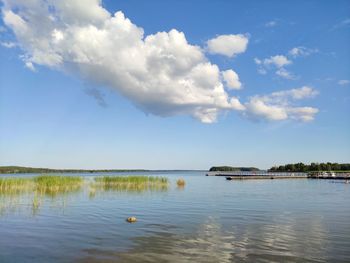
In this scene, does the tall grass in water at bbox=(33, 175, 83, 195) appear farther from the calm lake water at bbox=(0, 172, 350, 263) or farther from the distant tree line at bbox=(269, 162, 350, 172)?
the distant tree line at bbox=(269, 162, 350, 172)

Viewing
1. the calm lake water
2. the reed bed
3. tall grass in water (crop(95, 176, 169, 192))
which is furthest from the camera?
tall grass in water (crop(95, 176, 169, 192))

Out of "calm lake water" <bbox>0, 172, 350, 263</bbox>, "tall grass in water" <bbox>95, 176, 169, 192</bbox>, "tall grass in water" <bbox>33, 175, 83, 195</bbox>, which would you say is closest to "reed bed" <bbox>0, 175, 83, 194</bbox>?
"tall grass in water" <bbox>33, 175, 83, 195</bbox>

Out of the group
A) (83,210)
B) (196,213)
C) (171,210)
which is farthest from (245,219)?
(83,210)

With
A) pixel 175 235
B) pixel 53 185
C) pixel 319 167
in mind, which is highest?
pixel 319 167

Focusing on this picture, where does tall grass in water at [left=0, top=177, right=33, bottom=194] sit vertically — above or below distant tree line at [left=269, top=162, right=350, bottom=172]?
below

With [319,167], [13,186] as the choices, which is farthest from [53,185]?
[319,167]

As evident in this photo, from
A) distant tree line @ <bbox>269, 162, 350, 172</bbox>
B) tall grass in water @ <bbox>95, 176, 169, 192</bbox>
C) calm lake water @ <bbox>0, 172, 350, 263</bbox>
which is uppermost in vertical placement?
distant tree line @ <bbox>269, 162, 350, 172</bbox>

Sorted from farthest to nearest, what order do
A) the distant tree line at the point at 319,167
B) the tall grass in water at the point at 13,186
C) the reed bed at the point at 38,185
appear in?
the distant tree line at the point at 319,167 → the reed bed at the point at 38,185 → the tall grass in water at the point at 13,186

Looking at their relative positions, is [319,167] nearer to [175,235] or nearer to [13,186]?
[13,186]

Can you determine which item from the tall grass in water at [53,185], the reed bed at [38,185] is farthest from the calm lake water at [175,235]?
the tall grass in water at [53,185]

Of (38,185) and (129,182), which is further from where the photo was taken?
(129,182)

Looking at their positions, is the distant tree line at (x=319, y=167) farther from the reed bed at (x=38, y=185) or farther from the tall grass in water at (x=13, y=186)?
the tall grass in water at (x=13, y=186)

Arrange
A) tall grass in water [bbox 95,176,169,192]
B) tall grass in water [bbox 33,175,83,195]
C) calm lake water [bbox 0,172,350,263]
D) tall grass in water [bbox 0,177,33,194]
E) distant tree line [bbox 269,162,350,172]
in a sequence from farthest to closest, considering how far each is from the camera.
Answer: distant tree line [bbox 269,162,350,172] → tall grass in water [bbox 95,176,169,192] → tall grass in water [bbox 33,175,83,195] → tall grass in water [bbox 0,177,33,194] → calm lake water [bbox 0,172,350,263]

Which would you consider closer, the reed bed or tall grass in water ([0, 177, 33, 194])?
tall grass in water ([0, 177, 33, 194])
